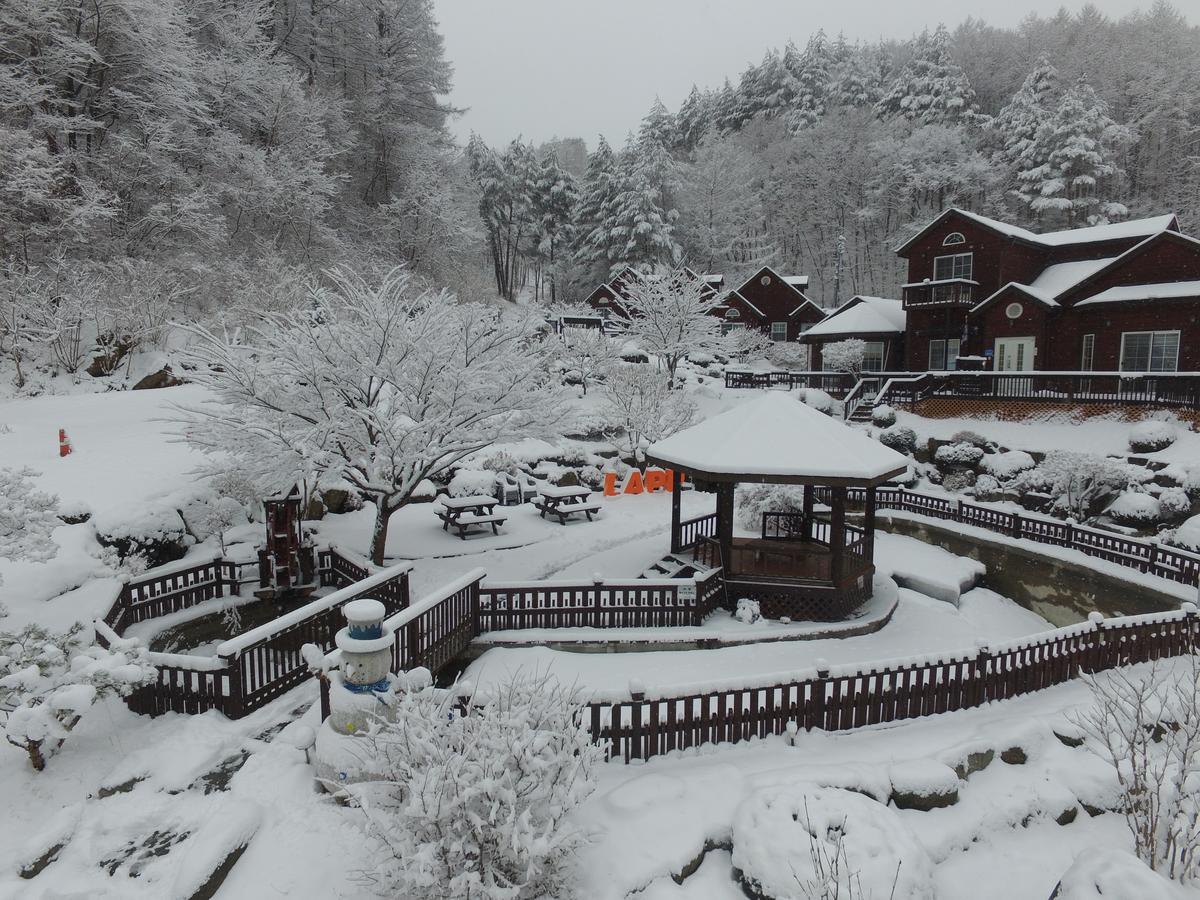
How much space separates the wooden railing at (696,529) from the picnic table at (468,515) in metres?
4.45

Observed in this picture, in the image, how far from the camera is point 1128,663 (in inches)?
361

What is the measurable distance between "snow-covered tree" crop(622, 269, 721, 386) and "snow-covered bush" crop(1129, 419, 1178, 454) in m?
17.2

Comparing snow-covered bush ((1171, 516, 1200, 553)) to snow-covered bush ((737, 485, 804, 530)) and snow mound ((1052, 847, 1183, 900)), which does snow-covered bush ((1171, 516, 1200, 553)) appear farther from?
snow mound ((1052, 847, 1183, 900))

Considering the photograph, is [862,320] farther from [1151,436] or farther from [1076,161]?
[1076,161]

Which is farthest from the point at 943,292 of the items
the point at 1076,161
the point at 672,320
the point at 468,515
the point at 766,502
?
the point at 468,515

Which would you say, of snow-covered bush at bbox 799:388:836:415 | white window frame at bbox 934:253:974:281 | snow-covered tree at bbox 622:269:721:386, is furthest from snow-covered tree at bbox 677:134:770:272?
snow-covered bush at bbox 799:388:836:415

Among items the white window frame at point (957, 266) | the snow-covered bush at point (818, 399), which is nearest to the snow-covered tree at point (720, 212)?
the white window frame at point (957, 266)

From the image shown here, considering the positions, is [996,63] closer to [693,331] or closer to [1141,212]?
[1141,212]

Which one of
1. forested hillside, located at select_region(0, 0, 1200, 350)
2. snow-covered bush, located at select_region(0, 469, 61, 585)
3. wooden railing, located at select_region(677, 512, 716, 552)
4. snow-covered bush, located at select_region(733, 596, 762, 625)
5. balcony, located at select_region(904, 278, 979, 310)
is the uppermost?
forested hillside, located at select_region(0, 0, 1200, 350)

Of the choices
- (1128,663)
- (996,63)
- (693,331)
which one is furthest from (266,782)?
(996,63)

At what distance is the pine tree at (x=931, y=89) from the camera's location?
4647 cm

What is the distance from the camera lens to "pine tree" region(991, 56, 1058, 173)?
130 feet

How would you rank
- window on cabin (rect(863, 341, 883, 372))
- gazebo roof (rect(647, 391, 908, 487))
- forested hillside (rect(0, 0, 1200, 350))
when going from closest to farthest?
gazebo roof (rect(647, 391, 908, 487))
forested hillside (rect(0, 0, 1200, 350))
window on cabin (rect(863, 341, 883, 372))

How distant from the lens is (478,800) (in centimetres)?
441
